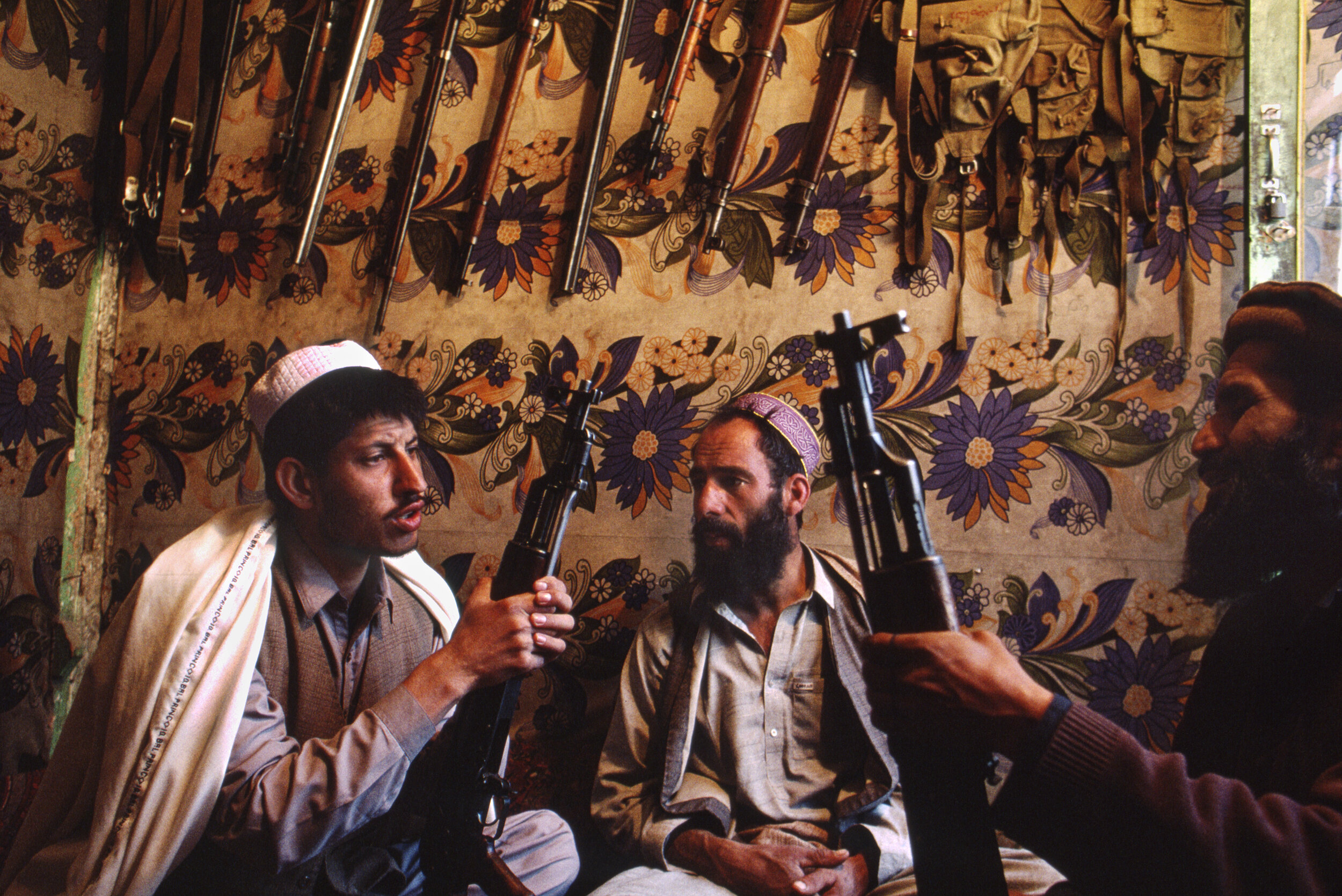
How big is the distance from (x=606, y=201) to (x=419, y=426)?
23.0 inches

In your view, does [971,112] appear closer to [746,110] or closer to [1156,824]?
[746,110]

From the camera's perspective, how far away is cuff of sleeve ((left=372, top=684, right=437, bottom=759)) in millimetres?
1041

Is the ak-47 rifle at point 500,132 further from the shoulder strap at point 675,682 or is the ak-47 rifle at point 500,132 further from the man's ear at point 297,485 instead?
the shoulder strap at point 675,682

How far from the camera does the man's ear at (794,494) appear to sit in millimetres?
1221

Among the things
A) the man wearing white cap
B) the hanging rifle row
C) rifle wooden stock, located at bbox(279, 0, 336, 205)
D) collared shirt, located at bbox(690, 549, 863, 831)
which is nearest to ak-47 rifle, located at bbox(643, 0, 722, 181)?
the hanging rifle row

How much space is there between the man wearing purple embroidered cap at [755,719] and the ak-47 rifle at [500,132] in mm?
648

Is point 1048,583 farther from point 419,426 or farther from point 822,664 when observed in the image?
point 419,426

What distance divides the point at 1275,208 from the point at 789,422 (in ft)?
2.79

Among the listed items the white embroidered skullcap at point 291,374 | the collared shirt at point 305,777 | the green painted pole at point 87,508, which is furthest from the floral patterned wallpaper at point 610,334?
the collared shirt at point 305,777

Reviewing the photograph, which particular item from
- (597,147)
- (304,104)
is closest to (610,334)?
(597,147)

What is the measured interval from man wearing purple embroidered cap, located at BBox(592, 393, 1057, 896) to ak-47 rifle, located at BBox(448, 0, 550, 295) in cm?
65

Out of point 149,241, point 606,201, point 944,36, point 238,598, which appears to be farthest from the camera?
point 149,241

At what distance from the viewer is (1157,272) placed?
127cm

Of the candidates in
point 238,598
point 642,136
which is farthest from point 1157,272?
point 238,598
